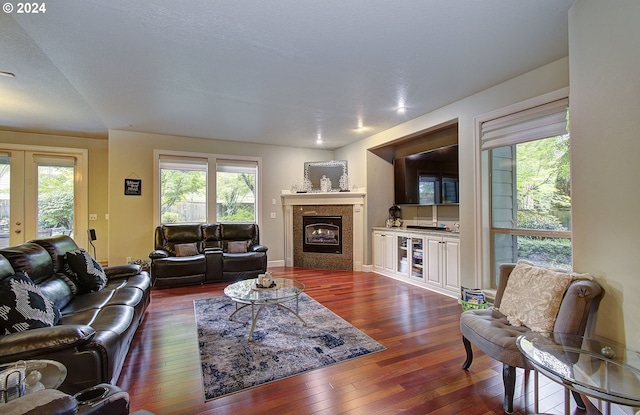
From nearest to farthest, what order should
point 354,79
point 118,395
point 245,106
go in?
point 118,395 < point 354,79 < point 245,106

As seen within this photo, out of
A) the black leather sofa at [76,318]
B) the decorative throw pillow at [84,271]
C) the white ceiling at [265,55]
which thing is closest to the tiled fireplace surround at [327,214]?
the white ceiling at [265,55]

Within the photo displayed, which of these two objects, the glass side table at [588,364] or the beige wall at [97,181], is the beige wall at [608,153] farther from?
the beige wall at [97,181]

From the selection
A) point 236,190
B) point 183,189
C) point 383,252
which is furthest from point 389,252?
point 183,189

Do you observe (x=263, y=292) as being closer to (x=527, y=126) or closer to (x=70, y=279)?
(x=70, y=279)

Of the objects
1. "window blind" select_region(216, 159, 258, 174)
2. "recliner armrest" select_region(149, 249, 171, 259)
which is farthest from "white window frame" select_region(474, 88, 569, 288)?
"recliner armrest" select_region(149, 249, 171, 259)

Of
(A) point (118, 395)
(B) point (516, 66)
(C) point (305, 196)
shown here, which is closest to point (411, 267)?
(C) point (305, 196)

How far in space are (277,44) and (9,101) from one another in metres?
3.97

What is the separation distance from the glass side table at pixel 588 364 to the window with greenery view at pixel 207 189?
5.42m

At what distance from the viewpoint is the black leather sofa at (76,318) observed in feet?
5.12

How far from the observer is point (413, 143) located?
17.6 feet

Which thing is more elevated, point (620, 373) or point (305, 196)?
point (305, 196)

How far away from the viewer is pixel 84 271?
2885 mm

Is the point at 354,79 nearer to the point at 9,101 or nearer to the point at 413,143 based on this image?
the point at 413,143

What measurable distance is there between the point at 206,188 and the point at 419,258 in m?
4.34
